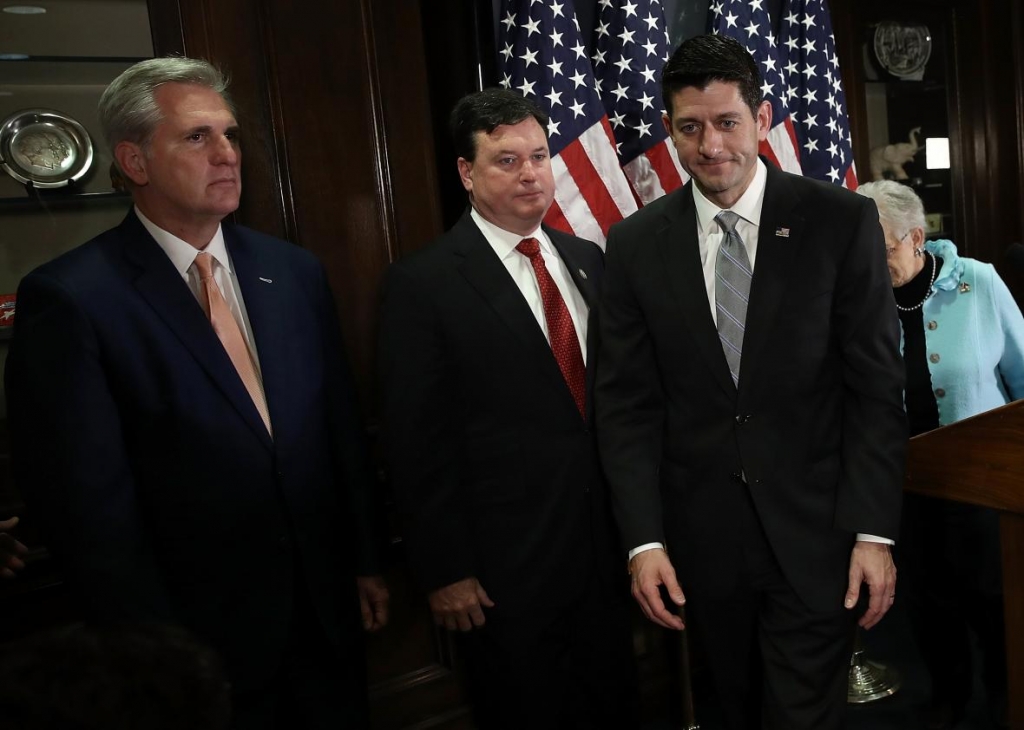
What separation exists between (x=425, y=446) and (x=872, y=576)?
3.11 feet

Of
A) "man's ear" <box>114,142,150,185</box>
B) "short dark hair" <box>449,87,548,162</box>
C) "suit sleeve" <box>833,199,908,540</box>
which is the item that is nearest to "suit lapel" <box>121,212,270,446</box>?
"man's ear" <box>114,142,150,185</box>

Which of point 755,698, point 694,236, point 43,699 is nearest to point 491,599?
point 755,698

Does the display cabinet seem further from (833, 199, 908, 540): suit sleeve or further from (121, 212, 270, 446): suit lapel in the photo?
(833, 199, 908, 540): suit sleeve

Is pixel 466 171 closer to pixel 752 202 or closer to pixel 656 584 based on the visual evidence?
pixel 752 202

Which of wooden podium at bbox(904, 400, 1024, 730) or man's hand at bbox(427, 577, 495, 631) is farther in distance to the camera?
man's hand at bbox(427, 577, 495, 631)

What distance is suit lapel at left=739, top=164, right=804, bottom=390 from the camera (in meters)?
1.73

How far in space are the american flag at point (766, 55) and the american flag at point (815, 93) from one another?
133 mm

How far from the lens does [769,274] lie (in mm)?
1741

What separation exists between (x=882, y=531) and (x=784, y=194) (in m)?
0.67

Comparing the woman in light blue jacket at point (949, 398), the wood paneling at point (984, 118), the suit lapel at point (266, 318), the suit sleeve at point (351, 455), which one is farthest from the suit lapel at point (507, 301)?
the wood paneling at point (984, 118)

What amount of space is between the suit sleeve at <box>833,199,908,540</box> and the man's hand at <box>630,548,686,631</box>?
13.6 inches

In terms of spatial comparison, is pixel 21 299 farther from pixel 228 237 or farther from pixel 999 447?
pixel 999 447

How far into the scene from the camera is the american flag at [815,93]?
323 centimetres

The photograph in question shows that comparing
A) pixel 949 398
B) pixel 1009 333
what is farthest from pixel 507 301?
pixel 1009 333
